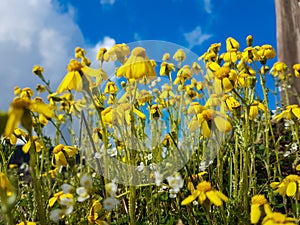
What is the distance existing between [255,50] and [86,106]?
0.80 metres

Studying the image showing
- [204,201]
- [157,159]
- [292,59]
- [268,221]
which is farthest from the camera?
[292,59]

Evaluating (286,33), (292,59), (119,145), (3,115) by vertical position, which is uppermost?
(286,33)

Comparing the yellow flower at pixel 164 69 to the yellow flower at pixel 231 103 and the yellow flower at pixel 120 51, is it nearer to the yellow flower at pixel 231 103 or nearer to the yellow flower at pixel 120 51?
the yellow flower at pixel 231 103

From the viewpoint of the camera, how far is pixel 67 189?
82 cm

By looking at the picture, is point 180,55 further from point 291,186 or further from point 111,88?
point 291,186

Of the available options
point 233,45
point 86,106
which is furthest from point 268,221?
point 233,45

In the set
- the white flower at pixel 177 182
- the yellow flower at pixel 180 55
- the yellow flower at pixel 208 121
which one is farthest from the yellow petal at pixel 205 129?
the yellow flower at pixel 180 55

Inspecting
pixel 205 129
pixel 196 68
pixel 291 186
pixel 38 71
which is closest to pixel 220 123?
pixel 205 129

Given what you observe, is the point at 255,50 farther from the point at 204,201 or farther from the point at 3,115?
the point at 3,115

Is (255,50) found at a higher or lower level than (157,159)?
higher

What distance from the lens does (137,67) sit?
3.72 ft

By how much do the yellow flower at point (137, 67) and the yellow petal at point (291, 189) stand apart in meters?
0.46

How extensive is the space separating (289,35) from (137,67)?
411 cm

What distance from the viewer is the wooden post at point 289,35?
4.75m
